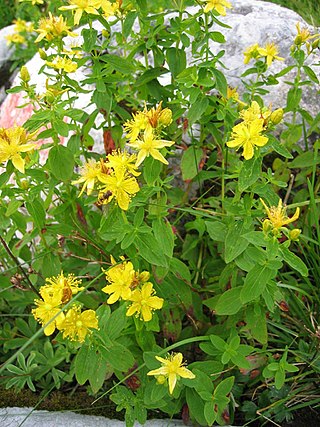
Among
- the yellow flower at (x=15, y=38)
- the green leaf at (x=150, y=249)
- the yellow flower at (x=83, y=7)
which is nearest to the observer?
the green leaf at (x=150, y=249)

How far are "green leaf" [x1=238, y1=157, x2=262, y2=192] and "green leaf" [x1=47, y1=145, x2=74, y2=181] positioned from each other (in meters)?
0.40

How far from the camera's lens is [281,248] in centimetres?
102

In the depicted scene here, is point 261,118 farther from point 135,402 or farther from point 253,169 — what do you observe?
point 135,402

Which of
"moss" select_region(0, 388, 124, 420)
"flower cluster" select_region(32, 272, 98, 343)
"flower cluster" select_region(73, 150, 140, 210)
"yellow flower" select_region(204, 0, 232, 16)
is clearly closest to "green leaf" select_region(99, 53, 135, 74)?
"yellow flower" select_region(204, 0, 232, 16)

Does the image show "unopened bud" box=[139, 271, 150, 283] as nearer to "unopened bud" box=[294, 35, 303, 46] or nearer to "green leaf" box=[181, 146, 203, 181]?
"green leaf" box=[181, 146, 203, 181]

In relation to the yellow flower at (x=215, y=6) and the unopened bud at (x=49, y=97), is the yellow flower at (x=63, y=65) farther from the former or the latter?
the yellow flower at (x=215, y=6)

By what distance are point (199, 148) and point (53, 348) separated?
28.2 inches

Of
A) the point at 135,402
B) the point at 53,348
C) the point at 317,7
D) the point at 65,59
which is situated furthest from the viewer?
the point at 317,7

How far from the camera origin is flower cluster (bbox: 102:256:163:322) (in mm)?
1032

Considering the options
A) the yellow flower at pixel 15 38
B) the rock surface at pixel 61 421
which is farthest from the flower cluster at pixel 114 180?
the yellow flower at pixel 15 38

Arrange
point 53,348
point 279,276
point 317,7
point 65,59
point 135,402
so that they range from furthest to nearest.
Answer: point 317,7, point 53,348, point 279,276, point 65,59, point 135,402

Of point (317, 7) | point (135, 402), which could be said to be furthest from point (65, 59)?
point (317, 7)

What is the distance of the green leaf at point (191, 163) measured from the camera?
1.41 meters

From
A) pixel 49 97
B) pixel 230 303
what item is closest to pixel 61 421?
pixel 230 303
